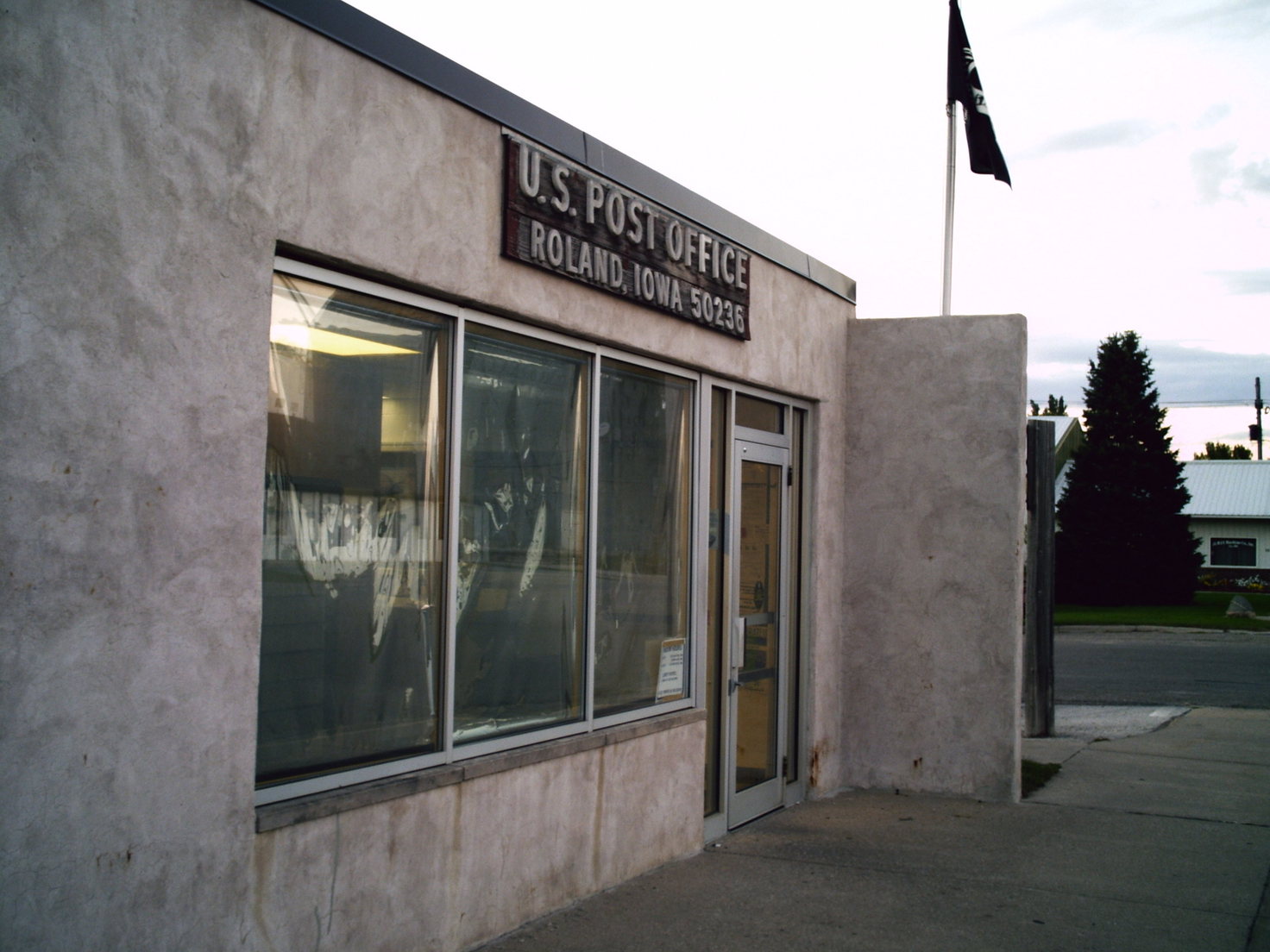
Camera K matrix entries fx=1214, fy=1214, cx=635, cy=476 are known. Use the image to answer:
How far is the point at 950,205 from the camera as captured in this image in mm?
9625

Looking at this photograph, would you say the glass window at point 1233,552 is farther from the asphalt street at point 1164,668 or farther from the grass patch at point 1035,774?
the grass patch at point 1035,774

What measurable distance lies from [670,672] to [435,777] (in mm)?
2323

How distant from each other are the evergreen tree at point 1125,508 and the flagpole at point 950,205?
2992cm

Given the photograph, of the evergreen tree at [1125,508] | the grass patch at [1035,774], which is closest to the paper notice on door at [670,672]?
the grass patch at [1035,774]

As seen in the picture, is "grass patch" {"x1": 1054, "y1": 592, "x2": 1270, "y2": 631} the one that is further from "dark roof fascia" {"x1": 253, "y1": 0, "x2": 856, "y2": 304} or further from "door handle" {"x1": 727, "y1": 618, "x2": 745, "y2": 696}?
"dark roof fascia" {"x1": 253, "y1": 0, "x2": 856, "y2": 304}

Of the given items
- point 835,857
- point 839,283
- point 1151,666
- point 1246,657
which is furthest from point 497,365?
point 1246,657

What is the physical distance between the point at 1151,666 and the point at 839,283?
41.6 feet

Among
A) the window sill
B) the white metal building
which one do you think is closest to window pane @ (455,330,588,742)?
the window sill

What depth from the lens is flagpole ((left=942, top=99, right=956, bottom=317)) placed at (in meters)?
9.47

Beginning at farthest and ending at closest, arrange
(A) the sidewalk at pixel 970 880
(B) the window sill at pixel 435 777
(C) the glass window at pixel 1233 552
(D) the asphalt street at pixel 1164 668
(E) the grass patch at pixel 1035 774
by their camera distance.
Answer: (C) the glass window at pixel 1233 552
(D) the asphalt street at pixel 1164 668
(E) the grass patch at pixel 1035 774
(A) the sidewalk at pixel 970 880
(B) the window sill at pixel 435 777

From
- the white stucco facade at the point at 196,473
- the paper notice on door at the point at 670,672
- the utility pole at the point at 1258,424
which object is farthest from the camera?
the utility pole at the point at 1258,424

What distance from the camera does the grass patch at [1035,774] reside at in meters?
9.12

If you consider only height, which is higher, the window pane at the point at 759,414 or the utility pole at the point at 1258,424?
the utility pole at the point at 1258,424

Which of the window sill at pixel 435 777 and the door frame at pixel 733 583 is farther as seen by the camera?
the door frame at pixel 733 583
